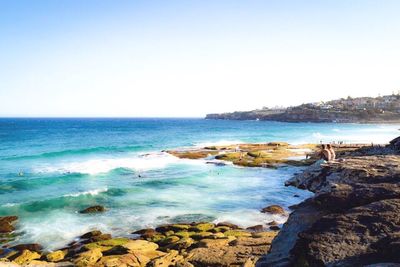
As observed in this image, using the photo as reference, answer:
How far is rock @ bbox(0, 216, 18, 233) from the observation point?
74.6 feet

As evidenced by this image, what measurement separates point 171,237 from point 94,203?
1201cm

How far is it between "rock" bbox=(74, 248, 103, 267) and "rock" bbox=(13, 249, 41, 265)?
2413 mm

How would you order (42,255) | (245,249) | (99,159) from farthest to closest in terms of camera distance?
(99,159)
(42,255)
(245,249)

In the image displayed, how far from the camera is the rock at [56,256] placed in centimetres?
1711

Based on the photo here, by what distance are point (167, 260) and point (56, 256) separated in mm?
5535

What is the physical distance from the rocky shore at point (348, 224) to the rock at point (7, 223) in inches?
794

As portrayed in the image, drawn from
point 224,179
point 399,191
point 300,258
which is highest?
point 399,191

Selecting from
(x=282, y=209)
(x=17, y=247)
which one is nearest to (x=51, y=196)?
(x=17, y=247)

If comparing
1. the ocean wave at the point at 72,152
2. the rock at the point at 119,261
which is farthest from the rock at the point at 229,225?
the ocean wave at the point at 72,152

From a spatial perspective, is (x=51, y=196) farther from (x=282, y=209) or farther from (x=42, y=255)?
(x=282, y=209)

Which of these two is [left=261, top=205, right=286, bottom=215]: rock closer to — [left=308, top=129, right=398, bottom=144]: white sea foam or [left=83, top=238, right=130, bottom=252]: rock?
[left=83, top=238, right=130, bottom=252]: rock

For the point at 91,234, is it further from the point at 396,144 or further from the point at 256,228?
the point at 396,144

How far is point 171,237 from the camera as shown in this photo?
63.6 feet

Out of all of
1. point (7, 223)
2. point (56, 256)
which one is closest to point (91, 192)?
point (7, 223)
